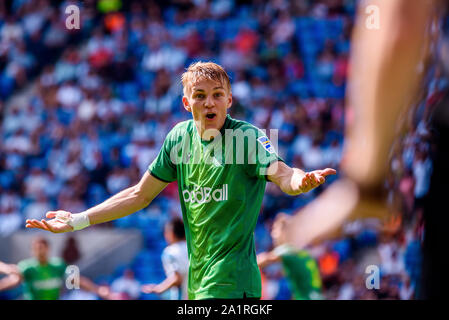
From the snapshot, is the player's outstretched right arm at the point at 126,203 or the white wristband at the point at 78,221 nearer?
the white wristband at the point at 78,221

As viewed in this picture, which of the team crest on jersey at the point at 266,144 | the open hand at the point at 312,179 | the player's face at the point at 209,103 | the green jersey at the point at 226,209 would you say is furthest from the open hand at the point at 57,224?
the open hand at the point at 312,179

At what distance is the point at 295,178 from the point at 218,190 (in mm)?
668

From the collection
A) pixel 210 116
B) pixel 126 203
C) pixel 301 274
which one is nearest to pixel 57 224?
pixel 126 203

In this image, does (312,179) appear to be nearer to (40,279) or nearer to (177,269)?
(177,269)

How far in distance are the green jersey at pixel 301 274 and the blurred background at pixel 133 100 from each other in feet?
12.2

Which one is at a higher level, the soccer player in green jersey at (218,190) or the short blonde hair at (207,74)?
the short blonde hair at (207,74)

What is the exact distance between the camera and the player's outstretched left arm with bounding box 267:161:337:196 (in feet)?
8.83

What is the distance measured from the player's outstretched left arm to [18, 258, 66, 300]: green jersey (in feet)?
17.2

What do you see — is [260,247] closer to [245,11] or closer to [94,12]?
[245,11]

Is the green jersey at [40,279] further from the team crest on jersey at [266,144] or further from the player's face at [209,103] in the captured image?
the team crest on jersey at [266,144]

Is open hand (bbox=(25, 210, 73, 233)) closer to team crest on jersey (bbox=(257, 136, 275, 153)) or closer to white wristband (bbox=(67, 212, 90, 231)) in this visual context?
white wristband (bbox=(67, 212, 90, 231))

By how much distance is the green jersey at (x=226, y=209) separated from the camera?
3.52m

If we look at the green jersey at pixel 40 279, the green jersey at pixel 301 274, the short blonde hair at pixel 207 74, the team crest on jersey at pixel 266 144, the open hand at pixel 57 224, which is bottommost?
the green jersey at pixel 40 279
